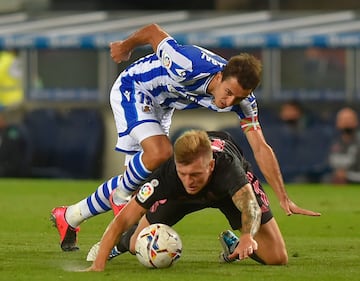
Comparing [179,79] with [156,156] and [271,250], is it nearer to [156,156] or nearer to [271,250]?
[156,156]

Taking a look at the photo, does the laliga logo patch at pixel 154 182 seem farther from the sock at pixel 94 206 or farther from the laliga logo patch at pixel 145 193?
the sock at pixel 94 206

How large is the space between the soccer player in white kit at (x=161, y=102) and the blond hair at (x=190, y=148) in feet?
3.38

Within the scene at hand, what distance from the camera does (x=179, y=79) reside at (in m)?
10.5

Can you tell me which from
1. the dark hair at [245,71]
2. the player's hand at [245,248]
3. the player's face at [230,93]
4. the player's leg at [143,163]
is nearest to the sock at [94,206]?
the player's leg at [143,163]

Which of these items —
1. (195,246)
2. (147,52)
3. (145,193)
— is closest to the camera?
(145,193)

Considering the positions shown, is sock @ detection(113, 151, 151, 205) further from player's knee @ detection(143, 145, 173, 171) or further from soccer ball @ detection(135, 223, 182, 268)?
soccer ball @ detection(135, 223, 182, 268)

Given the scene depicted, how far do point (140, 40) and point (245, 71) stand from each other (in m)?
1.55

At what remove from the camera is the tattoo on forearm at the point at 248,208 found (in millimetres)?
9141

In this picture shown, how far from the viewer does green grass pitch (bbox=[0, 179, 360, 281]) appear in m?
9.38

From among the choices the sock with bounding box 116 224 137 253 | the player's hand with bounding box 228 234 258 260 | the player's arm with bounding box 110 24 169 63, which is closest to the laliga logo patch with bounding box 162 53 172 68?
the player's arm with bounding box 110 24 169 63

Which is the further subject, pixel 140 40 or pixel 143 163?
pixel 140 40

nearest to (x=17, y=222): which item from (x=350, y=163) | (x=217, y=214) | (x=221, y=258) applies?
(x=217, y=214)

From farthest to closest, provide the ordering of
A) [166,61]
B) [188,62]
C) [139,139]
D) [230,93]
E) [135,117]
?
[135,117]
[139,139]
[166,61]
[188,62]
[230,93]

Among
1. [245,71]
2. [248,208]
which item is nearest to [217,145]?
[245,71]
